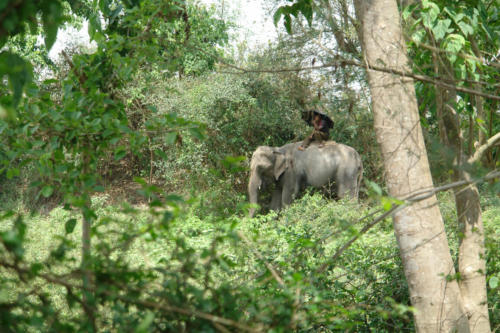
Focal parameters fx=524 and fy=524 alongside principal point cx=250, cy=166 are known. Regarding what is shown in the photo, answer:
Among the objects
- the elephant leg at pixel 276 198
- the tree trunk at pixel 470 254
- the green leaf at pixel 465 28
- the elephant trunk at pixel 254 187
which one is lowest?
the tree trunk at pixel 470 254

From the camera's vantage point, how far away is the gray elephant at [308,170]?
418 inches

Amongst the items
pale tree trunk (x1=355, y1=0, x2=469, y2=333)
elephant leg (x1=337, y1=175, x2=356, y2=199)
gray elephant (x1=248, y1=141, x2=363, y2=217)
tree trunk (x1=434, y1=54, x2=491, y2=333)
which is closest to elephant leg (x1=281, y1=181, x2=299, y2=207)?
gray elephant (x1=248, y1=141, x2=363, y2=217)

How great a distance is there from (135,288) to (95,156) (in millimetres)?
1318

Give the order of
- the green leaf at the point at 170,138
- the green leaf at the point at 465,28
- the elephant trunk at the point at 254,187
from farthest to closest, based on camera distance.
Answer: the elephant trunk at the point at 254,187 < the green leaf at the point at 465,28 < the green leaf at the point at 170,138

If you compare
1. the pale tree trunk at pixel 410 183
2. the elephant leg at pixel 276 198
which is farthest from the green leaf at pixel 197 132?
the elephant leg at pixel 276 198

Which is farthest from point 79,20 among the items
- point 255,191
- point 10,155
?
point 10,155

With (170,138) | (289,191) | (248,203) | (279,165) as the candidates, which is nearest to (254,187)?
(279,165)

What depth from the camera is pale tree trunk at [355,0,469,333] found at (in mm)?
3131

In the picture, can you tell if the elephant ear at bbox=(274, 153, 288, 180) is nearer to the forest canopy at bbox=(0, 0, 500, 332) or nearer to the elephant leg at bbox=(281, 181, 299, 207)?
the elephant leg at bbox=(281, 181, 299, 207)

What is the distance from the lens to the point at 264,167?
10461 millimetres

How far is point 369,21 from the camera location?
320 cm

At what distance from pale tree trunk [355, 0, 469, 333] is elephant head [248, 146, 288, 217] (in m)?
7.14

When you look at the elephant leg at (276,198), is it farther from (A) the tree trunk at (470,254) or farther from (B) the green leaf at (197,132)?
(B) the green leaf at (197,132)

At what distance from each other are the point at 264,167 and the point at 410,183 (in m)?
7.36
